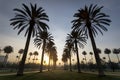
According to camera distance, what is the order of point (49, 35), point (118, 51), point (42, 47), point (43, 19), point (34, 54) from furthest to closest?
point (34, 54), point (118, 51), point (49, 35), point (42, 47), point (43, 19)

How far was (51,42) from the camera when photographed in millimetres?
57562

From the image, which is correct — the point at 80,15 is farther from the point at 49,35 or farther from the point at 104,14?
the point at 49,35

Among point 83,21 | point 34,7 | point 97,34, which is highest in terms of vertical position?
point 34,7

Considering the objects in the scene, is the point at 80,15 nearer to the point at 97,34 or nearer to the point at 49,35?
the point at 97,34

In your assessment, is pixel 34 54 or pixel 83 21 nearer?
pixel 83 21

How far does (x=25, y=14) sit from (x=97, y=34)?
Result: 2011 centimetres

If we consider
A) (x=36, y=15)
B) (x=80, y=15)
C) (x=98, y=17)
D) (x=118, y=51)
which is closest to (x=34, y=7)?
(x=36, y=15)

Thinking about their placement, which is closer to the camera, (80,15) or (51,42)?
(80,15)

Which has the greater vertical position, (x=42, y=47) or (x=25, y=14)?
(x=25, y=14)

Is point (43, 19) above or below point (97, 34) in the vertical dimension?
above

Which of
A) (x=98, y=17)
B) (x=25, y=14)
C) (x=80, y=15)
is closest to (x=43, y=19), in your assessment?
(x=25, y=14)

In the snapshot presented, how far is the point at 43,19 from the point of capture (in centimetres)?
3509

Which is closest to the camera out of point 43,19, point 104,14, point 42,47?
point 104,14

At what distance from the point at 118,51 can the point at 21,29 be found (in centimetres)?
12170
